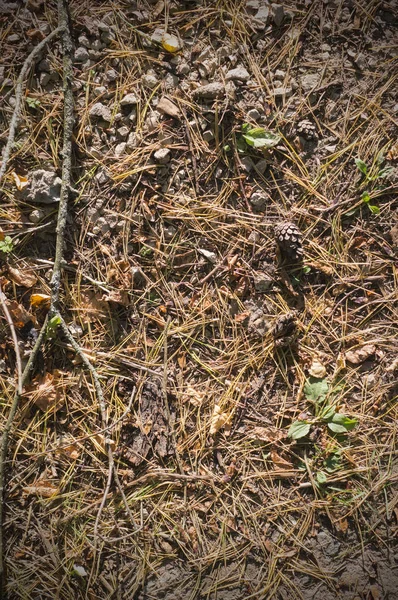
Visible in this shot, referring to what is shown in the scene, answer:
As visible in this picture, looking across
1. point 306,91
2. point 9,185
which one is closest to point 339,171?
point 306,91

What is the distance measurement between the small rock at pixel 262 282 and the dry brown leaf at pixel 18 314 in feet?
3.73

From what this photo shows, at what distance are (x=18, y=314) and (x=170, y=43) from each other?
60.6 inches

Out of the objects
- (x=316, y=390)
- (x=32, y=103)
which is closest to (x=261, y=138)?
(x=32, y=103)

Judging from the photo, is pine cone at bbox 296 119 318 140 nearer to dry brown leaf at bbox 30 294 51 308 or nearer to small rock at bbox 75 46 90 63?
small rock at bbox 75 46 90 63

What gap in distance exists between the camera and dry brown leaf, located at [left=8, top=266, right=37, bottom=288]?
225 cm

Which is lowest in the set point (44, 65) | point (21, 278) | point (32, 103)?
point (21, 278)

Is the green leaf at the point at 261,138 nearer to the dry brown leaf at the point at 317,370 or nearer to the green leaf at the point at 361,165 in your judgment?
the green leaf at the point at 361,165

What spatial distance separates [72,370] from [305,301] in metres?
1.22

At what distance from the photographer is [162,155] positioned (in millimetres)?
2238

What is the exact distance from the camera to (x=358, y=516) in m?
2.19

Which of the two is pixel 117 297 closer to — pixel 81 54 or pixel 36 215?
pixel 36 215

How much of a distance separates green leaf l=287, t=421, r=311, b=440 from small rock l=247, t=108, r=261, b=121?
1.52 metres

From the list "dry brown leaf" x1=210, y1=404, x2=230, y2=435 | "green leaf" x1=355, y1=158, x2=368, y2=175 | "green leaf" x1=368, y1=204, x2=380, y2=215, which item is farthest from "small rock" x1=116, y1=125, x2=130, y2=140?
"dry brown leaf" x1=210, y1=404, x2=230, y2=435

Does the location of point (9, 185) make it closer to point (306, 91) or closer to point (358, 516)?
point (306, 91)
